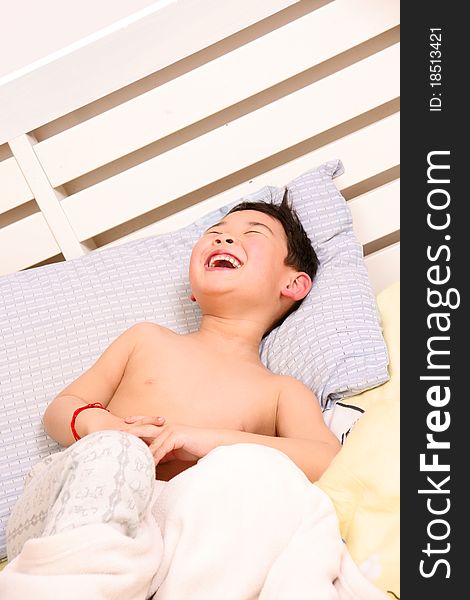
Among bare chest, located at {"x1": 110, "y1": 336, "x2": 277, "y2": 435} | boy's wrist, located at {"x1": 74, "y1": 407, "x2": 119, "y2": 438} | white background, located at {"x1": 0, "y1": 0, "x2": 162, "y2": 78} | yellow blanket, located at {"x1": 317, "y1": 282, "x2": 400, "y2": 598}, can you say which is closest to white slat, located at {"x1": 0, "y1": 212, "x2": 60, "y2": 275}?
white background, located at {"x1": 0, "y1": 0, "x2": 162, "y2": 78}

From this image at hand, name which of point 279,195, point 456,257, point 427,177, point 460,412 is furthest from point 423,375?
point 279,195

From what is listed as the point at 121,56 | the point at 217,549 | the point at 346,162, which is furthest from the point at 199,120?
the point at 217,549

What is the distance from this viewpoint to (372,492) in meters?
1.21

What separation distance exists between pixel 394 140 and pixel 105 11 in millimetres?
696

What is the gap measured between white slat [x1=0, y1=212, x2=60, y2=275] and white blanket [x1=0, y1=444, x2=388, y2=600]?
0.92m

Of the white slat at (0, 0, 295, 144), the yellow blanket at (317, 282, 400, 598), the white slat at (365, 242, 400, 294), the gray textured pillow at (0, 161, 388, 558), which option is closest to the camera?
the yellow blanket at (317, 282, 400, 598)

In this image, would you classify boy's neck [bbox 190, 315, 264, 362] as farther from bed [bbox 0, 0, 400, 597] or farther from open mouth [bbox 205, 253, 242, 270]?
bed [bbox 0, 0, 400, 597]

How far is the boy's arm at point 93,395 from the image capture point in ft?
4.52

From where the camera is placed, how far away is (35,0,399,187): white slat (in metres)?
1.89

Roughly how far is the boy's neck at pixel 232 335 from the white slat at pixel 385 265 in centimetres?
39

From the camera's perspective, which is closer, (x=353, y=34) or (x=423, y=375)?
(x=423, y=375)

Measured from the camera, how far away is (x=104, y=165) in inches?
78.3

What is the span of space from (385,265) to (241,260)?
1.50ft

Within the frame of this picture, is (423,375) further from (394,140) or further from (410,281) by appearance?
(394,140)
